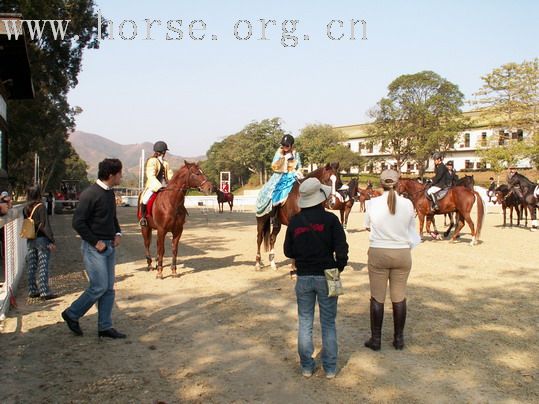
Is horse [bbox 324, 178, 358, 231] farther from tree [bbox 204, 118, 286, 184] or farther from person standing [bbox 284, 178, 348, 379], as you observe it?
tree [bbox 204, 118, 286, 184]

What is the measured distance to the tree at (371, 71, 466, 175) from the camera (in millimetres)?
64500

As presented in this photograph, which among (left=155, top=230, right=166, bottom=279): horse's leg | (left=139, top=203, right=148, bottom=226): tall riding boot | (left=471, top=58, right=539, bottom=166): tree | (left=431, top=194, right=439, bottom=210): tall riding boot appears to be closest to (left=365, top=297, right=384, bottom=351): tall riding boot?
(left=155, top=230, right=166, bottom=279): horse's leg

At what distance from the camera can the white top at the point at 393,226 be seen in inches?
207

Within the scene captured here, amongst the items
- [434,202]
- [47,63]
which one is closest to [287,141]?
[434,202]

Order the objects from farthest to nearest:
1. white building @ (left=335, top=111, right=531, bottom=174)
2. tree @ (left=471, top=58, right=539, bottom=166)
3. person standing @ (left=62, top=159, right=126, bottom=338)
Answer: white building @ (left=335, top=111, right=531, bottom=174), tree @ (left=471, top=58, right=539, bottom=166), person standing @ (left=62, top=159, right=126, bottom=338)

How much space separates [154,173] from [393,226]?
20.9ft

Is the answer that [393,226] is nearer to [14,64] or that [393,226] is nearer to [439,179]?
[439,179]

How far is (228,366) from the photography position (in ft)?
16.4

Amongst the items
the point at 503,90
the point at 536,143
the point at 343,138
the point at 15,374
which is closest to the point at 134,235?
the point at 15,374

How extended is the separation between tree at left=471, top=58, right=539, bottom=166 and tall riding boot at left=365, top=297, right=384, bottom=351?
5406cm

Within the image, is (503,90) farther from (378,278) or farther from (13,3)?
(378,278)

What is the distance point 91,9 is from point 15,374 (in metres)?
22.6

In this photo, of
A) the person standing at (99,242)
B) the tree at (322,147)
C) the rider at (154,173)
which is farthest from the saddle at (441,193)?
the tree at (322,147)

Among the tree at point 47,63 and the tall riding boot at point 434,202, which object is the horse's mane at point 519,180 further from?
the tree at point 47,63
